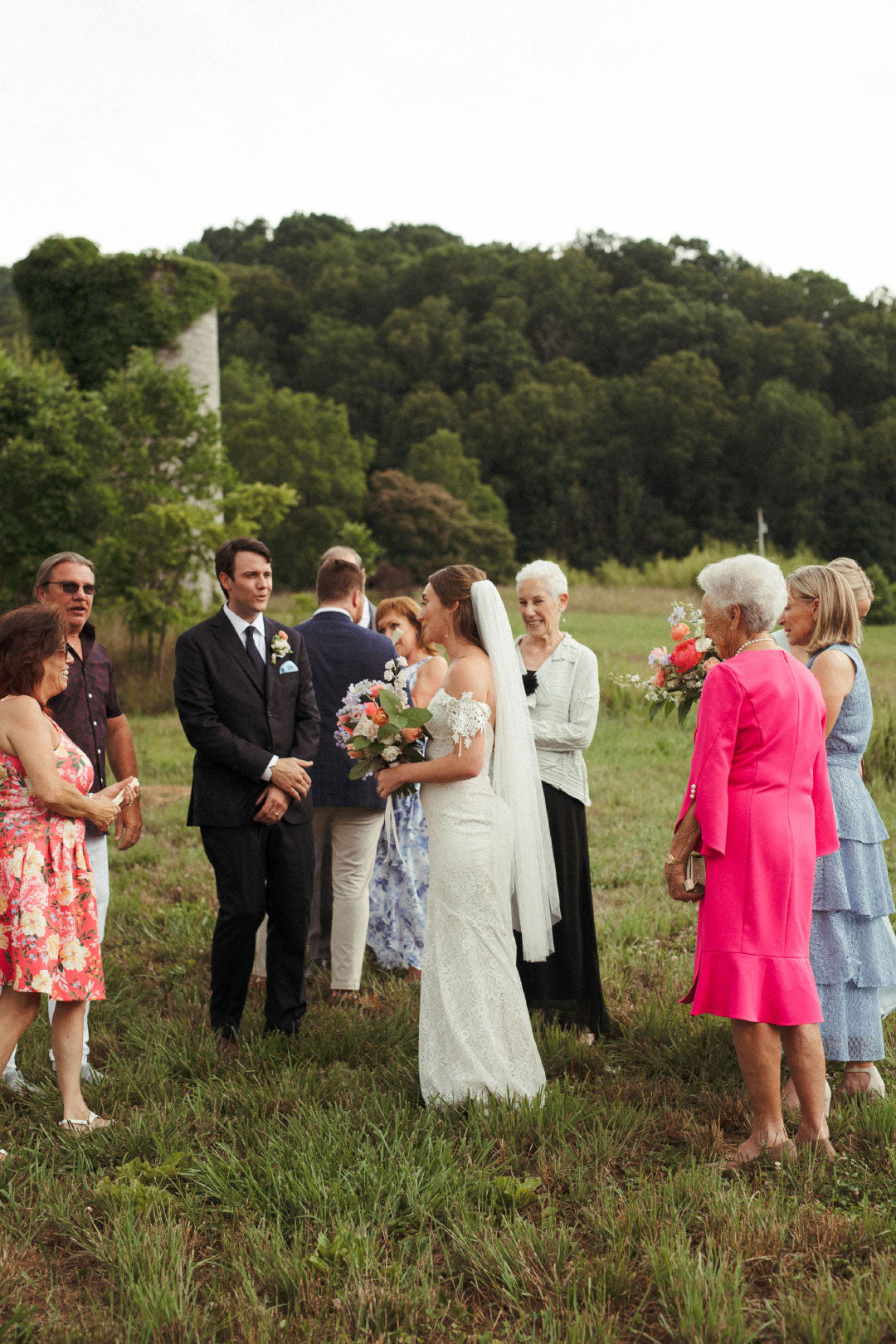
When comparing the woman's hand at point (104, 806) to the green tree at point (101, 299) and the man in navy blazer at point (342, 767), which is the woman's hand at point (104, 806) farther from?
the green tree at point (101, 299)

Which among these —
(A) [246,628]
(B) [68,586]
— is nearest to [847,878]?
(A) [246,628]

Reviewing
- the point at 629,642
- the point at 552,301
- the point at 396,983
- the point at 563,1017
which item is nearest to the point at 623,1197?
the point at 563,1017

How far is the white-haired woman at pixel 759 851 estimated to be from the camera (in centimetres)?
378

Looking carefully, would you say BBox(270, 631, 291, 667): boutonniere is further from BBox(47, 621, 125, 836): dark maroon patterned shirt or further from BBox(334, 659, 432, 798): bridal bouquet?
BBox(47, 621, 125, 836): dark maroon patterned shirt

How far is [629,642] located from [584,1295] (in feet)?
79.1

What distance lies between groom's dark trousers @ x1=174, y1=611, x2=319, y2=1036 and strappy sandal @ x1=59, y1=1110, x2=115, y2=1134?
35.6 inches

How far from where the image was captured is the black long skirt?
5.37 m

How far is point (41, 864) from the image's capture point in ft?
14.3

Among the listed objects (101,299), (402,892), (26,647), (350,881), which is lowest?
(402,892)

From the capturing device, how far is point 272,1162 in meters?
3.82

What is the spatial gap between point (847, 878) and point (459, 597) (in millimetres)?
1995

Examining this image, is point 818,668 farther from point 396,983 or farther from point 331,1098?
point 396,983

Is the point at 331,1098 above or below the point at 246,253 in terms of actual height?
below

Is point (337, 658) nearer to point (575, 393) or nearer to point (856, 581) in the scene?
point (856, 581)
